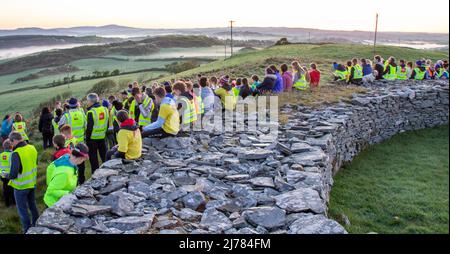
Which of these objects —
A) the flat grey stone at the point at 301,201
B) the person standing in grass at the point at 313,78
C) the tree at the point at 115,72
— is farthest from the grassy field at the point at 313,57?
the flat grey stone at the point at 301,201

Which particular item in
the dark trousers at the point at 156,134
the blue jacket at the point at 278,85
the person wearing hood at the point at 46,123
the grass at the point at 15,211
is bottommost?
the grass at the point at 15,211

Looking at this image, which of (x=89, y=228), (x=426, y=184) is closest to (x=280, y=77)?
(x=426, y=184)

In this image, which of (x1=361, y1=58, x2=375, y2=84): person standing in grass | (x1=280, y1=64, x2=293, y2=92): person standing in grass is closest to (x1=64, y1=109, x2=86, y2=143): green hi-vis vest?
(x1=280, y1=64, x2=293, y2=92): person standing in grass

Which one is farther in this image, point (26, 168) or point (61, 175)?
point (26, 168)

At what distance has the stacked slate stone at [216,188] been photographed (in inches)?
230

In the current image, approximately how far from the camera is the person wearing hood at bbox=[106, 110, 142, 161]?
26.8 ft

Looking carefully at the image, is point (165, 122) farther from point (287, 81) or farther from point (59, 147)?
point (287, 81)

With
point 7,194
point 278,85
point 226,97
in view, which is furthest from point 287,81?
point 7,194

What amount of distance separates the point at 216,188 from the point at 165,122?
291cm

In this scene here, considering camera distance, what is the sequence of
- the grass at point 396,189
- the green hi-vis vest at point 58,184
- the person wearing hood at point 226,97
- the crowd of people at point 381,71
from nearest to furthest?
the green hi-vis vest at point 58,184
the grass at point 396,189
the person wearing hood at point 226,97
the crowd of people at point 381,71

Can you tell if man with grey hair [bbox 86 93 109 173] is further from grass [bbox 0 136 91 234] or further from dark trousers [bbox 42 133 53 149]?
dark trousers [bbox 42 133 53 149]

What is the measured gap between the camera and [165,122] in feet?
31.4

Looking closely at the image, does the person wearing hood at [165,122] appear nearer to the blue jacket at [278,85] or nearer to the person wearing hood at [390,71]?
the blue jacket at [278,85]

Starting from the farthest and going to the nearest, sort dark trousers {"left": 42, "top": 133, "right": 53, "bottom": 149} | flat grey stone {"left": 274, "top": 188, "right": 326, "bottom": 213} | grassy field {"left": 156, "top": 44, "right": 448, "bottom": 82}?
1. grassy field {"left": 156, "top": 44, "right": 448, "bottom": 82}
2. dark trousers {"left": 42, "top": 133, "right": 53, "bottom": 149}
3. flat grey stone {"left": 274, "top": 188, "right": 326, "bottom": 213}
